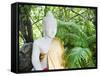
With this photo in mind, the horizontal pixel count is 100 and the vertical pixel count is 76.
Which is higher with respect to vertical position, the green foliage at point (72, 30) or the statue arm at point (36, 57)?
the green foliage at point (72, 30)

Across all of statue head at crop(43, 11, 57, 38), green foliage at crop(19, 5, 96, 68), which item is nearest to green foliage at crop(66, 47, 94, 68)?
green foliage at crop(19, 5, 96, 68)

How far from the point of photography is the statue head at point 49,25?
2420 mm

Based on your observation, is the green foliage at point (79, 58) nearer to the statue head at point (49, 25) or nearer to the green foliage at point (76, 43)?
the green foliage at point (76, 43)

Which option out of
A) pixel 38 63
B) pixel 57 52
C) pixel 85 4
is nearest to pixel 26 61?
pixel 38 63

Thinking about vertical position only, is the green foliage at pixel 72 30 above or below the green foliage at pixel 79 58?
above

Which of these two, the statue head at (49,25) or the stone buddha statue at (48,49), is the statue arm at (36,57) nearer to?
the stone buddha statue at (48,49)

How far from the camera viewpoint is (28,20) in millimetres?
2363

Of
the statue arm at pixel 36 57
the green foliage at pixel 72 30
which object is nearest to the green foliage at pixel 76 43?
the green foliage at pixel 72 30

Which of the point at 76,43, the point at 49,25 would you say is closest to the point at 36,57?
the point at 49,25

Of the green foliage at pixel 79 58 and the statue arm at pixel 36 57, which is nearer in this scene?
the statue arm at pixel 36 57

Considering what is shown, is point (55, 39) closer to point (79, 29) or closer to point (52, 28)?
point (52, 28)

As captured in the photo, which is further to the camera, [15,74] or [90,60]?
[90,60]

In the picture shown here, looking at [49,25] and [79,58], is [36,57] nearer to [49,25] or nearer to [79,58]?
[49,25]

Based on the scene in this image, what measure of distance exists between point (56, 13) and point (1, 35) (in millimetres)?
516
